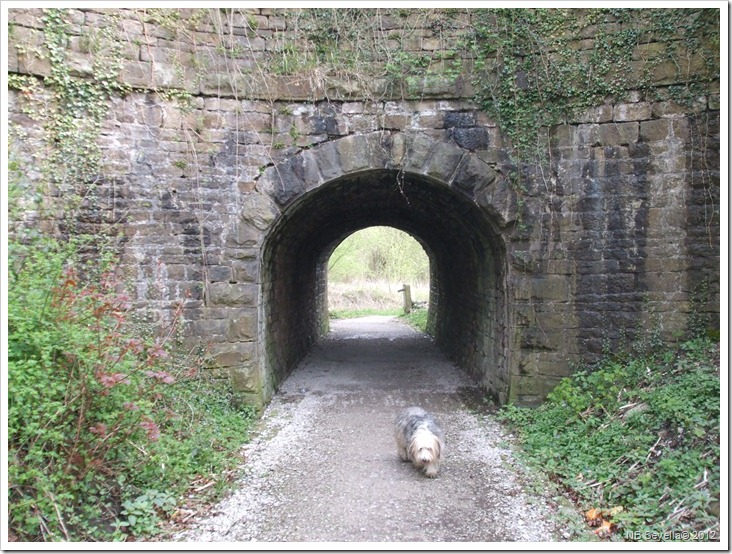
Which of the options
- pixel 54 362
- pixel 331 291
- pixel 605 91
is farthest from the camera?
pixel 331 291

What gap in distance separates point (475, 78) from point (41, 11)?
201 inches

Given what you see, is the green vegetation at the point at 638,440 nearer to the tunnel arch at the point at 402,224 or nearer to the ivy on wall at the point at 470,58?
the tunnel arch at the point at 402,224

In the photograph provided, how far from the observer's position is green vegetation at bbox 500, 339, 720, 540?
12.6 feet

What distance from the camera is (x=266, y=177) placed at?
635 centimetres

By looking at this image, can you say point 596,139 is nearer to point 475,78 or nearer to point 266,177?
point 475,78

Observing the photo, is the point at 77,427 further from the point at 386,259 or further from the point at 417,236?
the point at 386,259

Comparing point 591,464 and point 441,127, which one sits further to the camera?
point 441,127

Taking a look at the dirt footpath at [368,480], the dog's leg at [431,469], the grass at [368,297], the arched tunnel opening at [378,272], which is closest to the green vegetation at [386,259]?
the arched tunnel opening at [378,272]

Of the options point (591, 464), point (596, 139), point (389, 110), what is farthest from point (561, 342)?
point (389, 110)

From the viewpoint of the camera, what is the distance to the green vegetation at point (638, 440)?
12.6 feet

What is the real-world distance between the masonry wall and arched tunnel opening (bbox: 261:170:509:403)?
36cm

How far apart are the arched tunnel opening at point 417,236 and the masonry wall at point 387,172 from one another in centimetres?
36

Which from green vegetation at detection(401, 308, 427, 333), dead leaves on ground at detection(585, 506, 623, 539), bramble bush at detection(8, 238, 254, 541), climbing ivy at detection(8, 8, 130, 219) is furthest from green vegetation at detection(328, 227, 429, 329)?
dead leaves on ground at detection(585, 506, 623, 539)

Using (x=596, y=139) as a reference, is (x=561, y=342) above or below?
below
